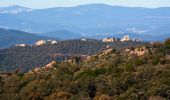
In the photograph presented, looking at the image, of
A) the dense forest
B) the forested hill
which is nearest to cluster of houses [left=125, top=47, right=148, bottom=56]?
the dense forest

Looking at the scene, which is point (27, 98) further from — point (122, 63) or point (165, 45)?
point (165, 45)

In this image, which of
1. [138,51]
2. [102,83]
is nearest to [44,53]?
[138,51]

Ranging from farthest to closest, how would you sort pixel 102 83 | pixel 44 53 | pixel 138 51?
pixel 44 53
pixel 138 51
pixel 102 83

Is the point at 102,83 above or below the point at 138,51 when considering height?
below

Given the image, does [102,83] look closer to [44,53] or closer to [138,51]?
[138,51]

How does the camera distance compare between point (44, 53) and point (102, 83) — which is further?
point (44, 53)

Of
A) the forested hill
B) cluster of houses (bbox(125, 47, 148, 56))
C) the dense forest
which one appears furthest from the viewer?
the forested hill

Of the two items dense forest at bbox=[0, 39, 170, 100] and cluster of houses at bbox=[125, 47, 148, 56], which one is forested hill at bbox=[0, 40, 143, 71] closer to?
cluster of houses at bbox=[125, 47, 148, 56]
